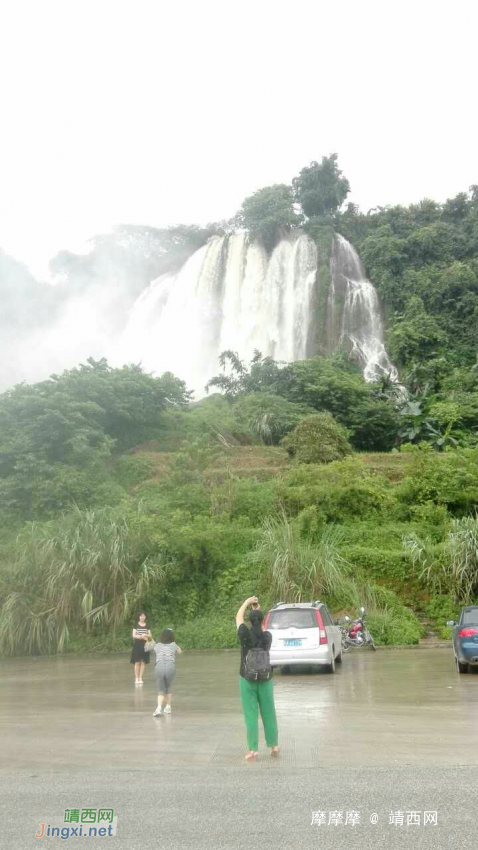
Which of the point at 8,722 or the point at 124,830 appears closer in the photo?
the point at 124,830

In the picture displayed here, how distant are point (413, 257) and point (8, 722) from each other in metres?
55.3

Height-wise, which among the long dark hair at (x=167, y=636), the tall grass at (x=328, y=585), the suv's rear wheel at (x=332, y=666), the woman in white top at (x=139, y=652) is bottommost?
the suv's rear wheel at (x=332, y=666)

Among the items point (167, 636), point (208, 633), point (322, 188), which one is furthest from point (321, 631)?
point (322, 188)

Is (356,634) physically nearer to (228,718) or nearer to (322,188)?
(228,718)

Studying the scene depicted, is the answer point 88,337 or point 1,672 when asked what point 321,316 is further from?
point 1,672

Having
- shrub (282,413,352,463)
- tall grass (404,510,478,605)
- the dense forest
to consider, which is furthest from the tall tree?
tall grass (404,510,478,605)

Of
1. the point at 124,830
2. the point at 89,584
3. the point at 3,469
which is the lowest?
the point at 124,830

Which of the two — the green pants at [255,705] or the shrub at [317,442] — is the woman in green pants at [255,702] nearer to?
the green pants at [255,705]

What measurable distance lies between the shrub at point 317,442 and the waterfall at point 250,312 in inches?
848

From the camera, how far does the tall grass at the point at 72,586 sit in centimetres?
2011

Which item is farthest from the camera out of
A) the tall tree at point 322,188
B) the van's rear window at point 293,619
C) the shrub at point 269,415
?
the tall tree at point 322,188

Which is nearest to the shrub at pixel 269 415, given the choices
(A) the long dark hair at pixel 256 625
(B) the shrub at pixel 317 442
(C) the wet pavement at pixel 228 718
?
(B) the shrub at pixel 317 442

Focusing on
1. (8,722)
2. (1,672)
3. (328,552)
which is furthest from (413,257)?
(8,722)

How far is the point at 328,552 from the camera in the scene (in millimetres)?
21281
